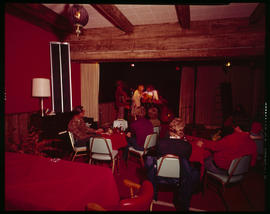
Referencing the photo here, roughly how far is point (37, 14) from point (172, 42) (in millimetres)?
2761

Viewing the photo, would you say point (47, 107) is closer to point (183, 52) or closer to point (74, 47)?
point (74, 47)

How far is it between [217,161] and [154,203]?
3.67 ft

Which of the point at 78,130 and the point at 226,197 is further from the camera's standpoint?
the point at 78,130

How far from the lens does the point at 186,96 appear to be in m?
8.10

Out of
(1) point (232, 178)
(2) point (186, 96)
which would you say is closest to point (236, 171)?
(1) point (232, 178)

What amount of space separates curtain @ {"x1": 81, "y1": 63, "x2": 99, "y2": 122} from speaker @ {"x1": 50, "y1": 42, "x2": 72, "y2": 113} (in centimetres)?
87

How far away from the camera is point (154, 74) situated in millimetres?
9531

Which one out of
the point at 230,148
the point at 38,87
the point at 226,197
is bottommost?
the point at 226,197

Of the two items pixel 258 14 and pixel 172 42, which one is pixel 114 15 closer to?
pixel 172 42

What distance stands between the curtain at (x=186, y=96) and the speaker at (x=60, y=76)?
17.4 ft

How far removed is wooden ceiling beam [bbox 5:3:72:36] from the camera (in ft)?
9.66

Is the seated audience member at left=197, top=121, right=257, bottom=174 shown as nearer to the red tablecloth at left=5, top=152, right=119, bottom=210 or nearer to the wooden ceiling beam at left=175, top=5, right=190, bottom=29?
the red tablecloth at left=5, top=152, right=119, bottom=210

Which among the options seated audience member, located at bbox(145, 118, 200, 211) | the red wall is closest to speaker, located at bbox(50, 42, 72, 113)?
the red wall

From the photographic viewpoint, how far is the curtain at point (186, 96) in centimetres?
801
